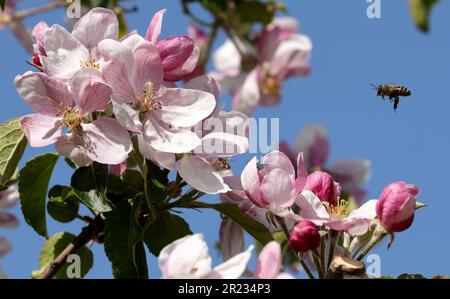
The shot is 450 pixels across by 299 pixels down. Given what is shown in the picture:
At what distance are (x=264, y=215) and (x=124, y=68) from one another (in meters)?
0.39

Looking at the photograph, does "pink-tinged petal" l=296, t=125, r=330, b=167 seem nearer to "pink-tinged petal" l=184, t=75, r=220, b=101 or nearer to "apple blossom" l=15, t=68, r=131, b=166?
"pink-tinged petal" l=184, t=75, r=220, b=101

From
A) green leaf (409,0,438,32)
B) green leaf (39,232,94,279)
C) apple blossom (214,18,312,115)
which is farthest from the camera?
apple blossom (214,18,312,115)

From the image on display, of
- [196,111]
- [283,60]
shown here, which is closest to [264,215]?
[196,111]

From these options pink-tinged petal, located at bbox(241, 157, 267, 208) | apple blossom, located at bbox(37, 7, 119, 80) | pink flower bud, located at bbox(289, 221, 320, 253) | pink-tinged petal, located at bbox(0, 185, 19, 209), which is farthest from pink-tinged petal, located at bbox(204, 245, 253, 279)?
pink-tinged petal, located at bbox(0, 185, 19, 209)

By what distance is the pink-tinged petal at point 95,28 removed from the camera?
6.66ft

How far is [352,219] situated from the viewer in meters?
1.87

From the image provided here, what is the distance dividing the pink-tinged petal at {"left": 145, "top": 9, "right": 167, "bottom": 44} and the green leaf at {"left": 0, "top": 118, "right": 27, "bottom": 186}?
296 millimetres

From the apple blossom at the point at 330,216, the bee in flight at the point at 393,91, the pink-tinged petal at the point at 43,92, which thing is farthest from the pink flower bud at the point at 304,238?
the bee in flight at the point at 393,91

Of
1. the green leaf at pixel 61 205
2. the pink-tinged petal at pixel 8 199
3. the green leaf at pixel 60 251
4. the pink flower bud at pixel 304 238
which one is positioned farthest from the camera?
the pink-tinged petal at pixel 8 199

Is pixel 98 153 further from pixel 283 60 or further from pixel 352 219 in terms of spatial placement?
pixel 283 60

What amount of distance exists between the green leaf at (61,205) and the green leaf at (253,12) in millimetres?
1895

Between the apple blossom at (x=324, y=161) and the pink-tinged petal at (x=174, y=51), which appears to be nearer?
the pink-tinged petal at (x=174, y=51)

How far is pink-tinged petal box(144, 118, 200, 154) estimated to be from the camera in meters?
1.95

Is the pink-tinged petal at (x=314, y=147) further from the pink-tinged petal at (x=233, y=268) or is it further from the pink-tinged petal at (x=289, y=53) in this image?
the pink-tinged petal at (x=233, y=268)
